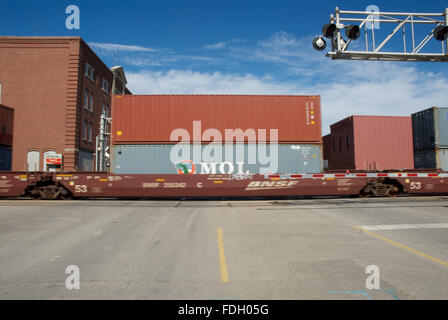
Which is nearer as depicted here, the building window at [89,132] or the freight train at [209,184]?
the freight train at [209,184]

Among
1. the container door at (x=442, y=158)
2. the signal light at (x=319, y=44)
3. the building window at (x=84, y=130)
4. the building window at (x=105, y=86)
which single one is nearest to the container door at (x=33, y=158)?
the building window at (x=84, y=130)

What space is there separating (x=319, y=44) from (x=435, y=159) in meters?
13.3

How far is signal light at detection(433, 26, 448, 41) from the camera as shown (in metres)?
8.89

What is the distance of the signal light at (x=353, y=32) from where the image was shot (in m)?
8.56

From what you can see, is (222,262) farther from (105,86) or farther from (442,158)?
(105,86)

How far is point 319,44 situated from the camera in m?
9.05

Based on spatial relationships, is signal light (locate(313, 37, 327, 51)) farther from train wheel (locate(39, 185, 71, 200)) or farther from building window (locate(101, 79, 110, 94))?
building window (locate(101, 79, 110, 94))

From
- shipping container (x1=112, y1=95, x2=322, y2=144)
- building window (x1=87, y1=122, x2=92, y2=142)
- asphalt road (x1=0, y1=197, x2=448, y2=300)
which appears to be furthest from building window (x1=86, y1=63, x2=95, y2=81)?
asphalt road (x1=0, y1=197, x2=448, y2=300)

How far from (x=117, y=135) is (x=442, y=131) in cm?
1966

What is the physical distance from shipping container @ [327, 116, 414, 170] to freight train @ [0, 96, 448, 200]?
657 centimetres

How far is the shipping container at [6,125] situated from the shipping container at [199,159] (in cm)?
1649

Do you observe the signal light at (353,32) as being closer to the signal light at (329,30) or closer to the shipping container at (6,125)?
the signal light at (329,30)
